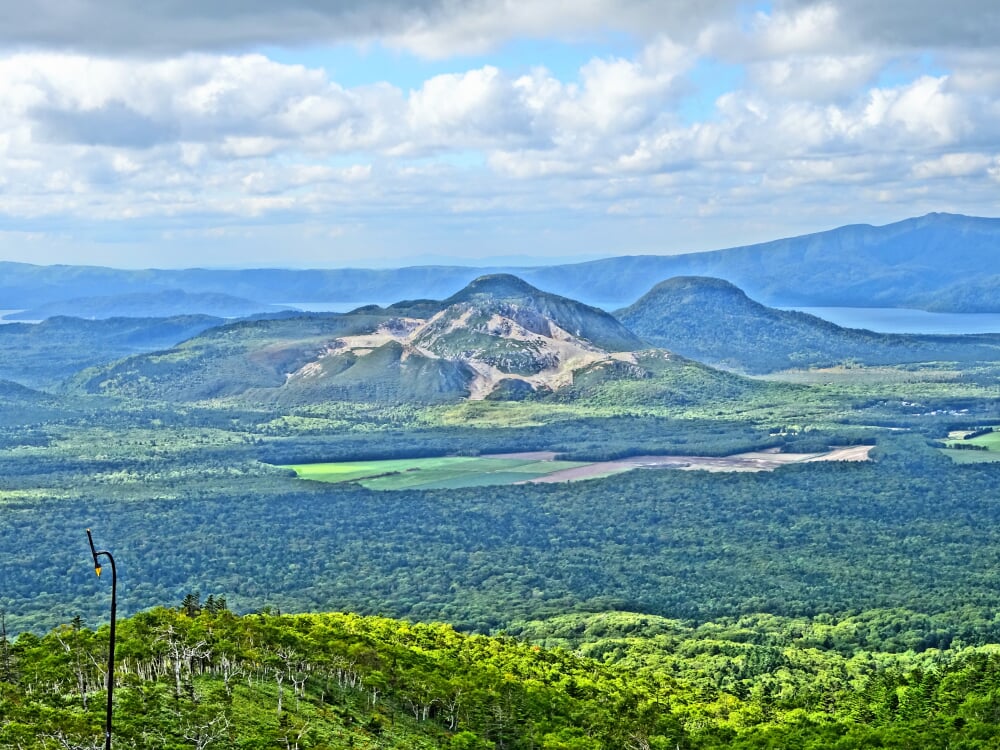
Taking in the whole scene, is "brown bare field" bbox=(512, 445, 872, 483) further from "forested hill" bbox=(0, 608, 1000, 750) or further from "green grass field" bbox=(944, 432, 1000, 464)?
"forested hill" bbox=(0, 608, 1000, 750)

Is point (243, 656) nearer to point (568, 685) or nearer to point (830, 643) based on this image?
point (568, 685)

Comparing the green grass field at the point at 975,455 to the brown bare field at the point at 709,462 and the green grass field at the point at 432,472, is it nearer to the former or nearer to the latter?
the brown bare field at the point at 709,462

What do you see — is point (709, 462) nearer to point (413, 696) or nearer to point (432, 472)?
point (432, 472)

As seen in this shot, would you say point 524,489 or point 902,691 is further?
point 524,489

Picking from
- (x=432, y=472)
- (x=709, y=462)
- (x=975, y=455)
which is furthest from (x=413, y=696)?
(x=975, y=455)

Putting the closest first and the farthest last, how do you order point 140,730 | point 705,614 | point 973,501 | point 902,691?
point 140,730
point 902,691
point 705,614
point 973,501

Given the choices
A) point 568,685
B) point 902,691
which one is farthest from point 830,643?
point 568,685
